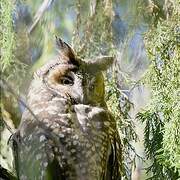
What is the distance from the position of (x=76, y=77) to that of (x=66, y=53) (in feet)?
0.38

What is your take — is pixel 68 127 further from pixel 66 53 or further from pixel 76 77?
pixel 66 53

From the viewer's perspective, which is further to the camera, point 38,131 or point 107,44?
point 107,44

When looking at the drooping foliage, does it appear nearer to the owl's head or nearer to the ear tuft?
the owl's head

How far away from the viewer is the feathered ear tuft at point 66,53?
8.14ft

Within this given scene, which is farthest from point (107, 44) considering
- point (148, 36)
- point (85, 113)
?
point (85, 113)

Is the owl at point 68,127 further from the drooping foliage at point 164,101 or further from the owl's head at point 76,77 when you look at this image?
the drooping foliage at point 164,101

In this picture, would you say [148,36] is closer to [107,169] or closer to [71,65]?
[71,65]

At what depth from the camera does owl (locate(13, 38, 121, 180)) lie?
7.51 ft

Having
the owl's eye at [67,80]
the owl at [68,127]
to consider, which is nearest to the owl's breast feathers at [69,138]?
the owl at [68,127]

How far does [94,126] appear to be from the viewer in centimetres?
240

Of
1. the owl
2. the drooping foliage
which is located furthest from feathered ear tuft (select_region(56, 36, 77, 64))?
the drooping foliage

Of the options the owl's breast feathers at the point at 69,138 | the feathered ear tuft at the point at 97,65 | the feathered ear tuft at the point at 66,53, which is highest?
the feathered ear tuft at the point at 66,53

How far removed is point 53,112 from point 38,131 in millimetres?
125

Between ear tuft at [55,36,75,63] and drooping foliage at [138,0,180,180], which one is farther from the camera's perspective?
ear tuft at [55,36,75,63]
